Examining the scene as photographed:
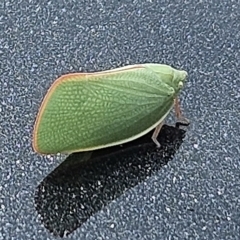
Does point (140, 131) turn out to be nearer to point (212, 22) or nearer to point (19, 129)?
point (19, 129)

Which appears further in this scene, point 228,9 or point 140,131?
point 228,9

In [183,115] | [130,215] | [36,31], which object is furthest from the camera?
[36,31]

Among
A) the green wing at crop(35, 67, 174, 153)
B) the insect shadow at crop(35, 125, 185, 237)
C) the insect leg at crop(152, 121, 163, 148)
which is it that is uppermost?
the green wing at crop(35, 67, 174, 153)

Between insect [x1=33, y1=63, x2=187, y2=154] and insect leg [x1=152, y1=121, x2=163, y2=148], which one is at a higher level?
insect [x1=33, y1=63, x2=187, y2=154]

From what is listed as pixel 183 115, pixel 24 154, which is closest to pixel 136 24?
pixel 183 115

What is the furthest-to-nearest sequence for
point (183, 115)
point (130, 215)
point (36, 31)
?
point (36, 31), point (183, 115), point (130, 215)

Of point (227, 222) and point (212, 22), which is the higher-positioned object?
point (212, 22)
